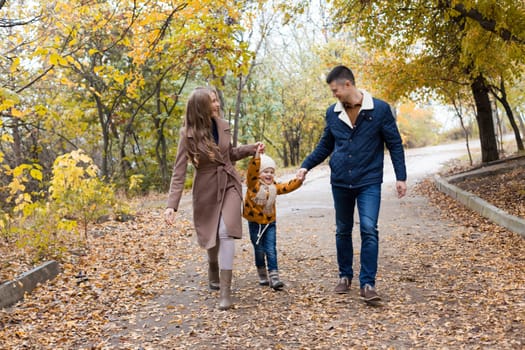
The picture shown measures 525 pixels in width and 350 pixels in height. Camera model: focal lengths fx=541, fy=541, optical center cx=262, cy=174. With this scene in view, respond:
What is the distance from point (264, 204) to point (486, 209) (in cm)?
488

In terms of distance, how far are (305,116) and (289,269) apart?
2230 centimetres

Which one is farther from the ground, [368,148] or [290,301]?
[368,148]

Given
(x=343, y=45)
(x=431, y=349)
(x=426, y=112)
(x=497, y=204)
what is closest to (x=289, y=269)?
(x=431, y=349)

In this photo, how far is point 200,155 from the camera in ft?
15.8

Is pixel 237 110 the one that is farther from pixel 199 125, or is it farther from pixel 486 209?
pixel 199 125

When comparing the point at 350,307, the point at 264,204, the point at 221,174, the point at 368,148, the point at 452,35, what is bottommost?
the point at 350,307

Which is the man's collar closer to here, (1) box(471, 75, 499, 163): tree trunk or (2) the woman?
(2) the woman

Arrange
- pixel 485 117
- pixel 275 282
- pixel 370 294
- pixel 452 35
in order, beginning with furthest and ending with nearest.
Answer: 1. pixel 485 117
2. pixel 452 35
3. pixel 275 282
4. pixel 370 294

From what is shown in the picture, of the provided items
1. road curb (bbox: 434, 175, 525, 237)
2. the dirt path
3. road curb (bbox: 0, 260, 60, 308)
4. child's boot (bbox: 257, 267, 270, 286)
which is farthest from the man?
road curb (bbox: 0, 260, 60, 308)

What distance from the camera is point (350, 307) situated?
459 cm

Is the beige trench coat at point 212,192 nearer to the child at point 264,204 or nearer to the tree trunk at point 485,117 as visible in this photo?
the child at point 264,204

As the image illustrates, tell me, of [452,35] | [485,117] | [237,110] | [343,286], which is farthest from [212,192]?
[237,110]

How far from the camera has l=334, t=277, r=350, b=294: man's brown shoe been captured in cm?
500

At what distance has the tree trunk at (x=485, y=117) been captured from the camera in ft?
46.0
